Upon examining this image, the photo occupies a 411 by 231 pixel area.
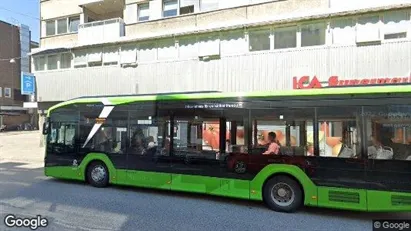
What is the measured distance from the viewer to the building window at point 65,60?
1775 centimetres

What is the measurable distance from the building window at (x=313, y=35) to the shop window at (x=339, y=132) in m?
7.08

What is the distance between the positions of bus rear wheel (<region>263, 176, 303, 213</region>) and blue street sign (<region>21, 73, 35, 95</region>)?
1634 cm

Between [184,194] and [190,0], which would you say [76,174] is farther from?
[190,0]

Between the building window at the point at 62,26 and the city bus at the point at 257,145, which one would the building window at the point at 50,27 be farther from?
the city bus at the point at 257,145

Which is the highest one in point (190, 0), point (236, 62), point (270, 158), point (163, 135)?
point (190, 0)

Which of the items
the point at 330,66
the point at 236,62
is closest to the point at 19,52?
the point at 236,62

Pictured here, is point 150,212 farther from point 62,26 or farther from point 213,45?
point 62,26

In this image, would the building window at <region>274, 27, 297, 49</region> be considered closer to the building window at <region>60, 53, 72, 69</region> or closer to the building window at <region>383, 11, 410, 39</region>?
the building window at <region>383, 11, 410, 39</region>

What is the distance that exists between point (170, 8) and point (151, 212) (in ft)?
39.7

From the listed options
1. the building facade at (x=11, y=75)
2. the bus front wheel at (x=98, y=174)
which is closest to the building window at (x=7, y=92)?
the building facade at (x=11, y=75)

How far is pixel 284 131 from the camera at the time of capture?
6.60 meters

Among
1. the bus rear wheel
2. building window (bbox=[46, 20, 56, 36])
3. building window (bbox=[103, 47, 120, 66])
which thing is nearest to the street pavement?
the bus rear wheel

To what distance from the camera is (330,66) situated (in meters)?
12.2

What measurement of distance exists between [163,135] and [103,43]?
1063cm
